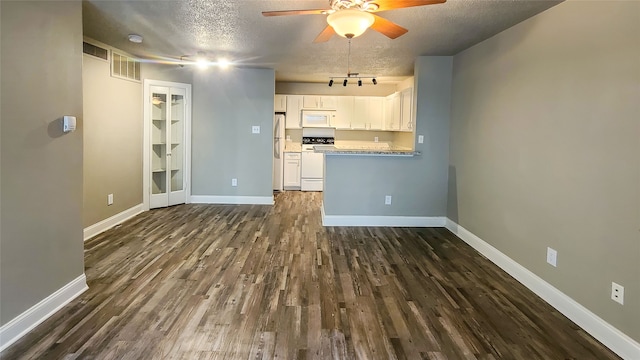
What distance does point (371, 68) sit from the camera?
6.06m

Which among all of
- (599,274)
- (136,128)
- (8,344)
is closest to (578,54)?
(599,274)

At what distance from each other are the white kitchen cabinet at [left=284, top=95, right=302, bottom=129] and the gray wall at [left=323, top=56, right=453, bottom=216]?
128 inches

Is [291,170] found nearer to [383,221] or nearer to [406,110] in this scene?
[406,110]

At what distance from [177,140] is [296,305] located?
4.35m

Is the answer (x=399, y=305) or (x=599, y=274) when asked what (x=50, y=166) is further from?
(x=599, y=274)

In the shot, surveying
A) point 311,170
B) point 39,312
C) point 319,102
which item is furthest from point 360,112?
point 39,312

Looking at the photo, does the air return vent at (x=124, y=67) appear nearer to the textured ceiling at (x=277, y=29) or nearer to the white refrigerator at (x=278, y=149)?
the textured ceiling at (x=277, y=29)

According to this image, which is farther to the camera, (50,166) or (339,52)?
(339,52)

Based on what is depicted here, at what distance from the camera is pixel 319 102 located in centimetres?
808

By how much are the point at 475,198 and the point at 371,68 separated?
111 inches

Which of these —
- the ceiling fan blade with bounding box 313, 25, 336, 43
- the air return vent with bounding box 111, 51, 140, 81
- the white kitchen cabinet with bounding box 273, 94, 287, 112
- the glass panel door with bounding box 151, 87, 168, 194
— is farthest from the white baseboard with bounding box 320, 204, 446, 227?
the white kitchen cabinet with bounding box 273, 94, 287, 112

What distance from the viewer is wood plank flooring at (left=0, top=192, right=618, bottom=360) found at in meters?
2.22

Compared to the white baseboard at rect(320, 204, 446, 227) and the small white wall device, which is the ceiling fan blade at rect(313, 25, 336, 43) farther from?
the white baseboard at rect(320, 204, 446, 227)

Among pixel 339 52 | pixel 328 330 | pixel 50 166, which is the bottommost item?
pixel 328 330
